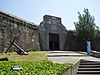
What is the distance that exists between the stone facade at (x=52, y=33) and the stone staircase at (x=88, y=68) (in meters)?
15.4

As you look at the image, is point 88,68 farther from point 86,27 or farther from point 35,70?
point 86,27

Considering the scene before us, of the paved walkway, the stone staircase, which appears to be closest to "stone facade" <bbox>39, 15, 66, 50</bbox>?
the paved walkway

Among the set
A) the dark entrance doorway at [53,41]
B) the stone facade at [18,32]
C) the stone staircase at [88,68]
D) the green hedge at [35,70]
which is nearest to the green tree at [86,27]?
the dark entrance doorway at [53,41]

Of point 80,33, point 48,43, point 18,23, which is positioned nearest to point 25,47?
point 18,23

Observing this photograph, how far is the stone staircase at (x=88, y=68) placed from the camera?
28.8 feet

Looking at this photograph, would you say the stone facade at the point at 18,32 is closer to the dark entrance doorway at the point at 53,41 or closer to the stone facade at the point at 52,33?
the stone facade at the point at 52,33

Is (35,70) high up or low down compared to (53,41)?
down

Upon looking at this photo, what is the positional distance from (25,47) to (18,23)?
9.00ft

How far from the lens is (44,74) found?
540 cm

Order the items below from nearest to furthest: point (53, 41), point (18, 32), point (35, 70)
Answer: point (35, 70)
point (18, 32)
point (53, 41)

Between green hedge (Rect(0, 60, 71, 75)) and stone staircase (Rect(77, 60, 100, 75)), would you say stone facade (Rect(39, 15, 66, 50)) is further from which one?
green hedge (Rect(0, 60, 71, 75))

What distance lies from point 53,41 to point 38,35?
3165 mm

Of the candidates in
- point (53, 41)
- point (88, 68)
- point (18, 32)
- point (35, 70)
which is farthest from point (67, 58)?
point (53, 41)

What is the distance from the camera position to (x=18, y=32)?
2008 centimetres
